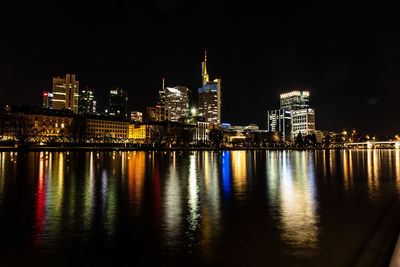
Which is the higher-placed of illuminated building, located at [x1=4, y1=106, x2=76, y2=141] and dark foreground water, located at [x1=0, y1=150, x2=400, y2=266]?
illuminated building, located at [x1=4, y1=106, x2=76, y2=141]

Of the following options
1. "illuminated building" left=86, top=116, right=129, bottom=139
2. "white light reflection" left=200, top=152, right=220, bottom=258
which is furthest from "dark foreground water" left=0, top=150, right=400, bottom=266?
"illuminated building" left=86, top=116, right=129, bottom=139

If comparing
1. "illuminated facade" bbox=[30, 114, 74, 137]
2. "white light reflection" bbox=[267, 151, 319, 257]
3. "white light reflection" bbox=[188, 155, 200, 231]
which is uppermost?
"illuminated facade" bbox=[30, 114, 74, 137]

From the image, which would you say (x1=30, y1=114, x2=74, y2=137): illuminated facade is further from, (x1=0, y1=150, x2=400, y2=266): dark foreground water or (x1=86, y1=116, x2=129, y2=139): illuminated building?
(x1=0, y1=150, x2=400, y2=266): dark foreground water

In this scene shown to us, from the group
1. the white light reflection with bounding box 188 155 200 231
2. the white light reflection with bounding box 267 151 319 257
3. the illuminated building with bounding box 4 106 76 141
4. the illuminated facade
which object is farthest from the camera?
the illuminated facade

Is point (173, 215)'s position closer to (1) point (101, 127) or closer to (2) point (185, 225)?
(2) point (185, 225)

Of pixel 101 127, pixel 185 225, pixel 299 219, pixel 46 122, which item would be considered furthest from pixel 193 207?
pixel 101 127

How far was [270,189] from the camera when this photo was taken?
21.0 meters

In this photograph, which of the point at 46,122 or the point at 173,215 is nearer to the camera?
the point at 173,215

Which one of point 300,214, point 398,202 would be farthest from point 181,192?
point 398,202

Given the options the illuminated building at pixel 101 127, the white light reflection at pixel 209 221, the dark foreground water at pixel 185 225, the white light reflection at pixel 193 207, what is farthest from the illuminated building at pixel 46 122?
the white light reflection at pixel 209 221

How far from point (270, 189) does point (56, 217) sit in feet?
44.1

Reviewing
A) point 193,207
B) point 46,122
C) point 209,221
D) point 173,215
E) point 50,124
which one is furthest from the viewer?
point 50,124

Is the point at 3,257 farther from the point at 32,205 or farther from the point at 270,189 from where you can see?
the point at 270,189

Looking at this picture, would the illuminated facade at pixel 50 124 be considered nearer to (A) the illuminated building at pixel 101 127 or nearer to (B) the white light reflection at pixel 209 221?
(A) the illuminated building at pixel 101 127
